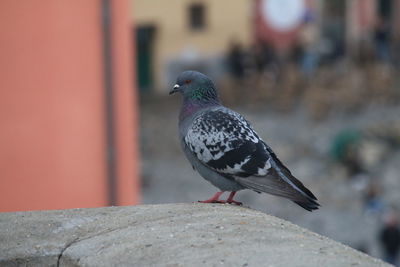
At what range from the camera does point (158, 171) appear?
29.4 meters

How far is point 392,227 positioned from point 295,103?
16567 mm

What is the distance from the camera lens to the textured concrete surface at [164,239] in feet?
15.9

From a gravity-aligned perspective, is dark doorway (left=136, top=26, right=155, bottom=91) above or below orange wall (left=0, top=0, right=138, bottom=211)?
Result: below

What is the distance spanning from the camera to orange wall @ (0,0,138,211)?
39.9 ft

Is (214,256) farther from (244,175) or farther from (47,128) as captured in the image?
(47,128)

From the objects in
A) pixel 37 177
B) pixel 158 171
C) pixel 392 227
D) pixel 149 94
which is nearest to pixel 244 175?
pixel 37 177

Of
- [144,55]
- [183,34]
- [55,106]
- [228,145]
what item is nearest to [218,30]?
[183,34]

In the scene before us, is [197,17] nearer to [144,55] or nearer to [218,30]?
[218,30]

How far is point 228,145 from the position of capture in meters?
7.40

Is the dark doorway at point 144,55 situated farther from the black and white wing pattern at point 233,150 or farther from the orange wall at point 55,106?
the black and white wing pattern at point 233,150

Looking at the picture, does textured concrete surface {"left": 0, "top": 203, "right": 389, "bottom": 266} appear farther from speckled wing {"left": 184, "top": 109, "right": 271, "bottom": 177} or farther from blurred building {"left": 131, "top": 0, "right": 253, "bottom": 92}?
blurred building {"left": 131, "top": 0, "right": 253, "bottom": 92}

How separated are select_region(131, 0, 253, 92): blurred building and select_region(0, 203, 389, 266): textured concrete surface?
1248 inches

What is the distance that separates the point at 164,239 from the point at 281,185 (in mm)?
1972

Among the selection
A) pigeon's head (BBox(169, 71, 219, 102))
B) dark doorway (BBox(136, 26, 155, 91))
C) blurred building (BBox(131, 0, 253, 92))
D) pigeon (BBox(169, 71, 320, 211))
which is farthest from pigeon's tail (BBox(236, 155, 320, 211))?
dark doorway (BBox(136, 26, 155, 91))
